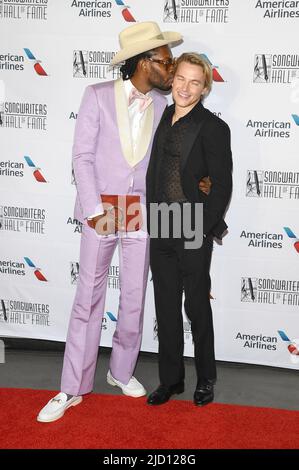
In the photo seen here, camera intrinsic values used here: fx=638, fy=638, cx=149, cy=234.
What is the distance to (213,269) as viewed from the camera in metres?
3.42

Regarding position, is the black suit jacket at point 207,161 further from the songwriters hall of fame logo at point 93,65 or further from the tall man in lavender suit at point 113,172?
the songwriters hall of fame logo at point 93,65

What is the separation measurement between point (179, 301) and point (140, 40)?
1.19 m

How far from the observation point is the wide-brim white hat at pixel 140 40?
273 cm

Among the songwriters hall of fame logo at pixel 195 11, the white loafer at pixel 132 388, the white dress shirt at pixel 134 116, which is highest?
the songwriters hall of fame logo at pixel 195 11

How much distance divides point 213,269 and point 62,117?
3.75ft

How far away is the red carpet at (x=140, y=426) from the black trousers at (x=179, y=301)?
19cm

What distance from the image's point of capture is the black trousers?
2854 mm

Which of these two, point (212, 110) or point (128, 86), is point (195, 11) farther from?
point (128, 86)

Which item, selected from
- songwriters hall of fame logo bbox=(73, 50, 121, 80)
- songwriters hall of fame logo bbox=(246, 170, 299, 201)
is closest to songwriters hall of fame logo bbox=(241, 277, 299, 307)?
songwriters hall of fame logo bbox=(246, 170, 299, 201)

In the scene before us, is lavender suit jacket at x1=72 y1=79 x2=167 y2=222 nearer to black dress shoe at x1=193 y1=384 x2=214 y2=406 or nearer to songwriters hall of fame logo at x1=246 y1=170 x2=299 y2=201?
songwriters hall of fame logo at x1=246 y1=170 x2=299 y2=201

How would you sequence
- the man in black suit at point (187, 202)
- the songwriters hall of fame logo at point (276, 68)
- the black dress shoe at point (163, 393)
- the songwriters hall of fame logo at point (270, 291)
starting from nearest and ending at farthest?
the man in black suit at point (187, 202) → the black dress shoe at point (163, 393) → the songwriters hall of fame logo at point (276, 68) → the songwriters hall of fame logo at point (270, 291)

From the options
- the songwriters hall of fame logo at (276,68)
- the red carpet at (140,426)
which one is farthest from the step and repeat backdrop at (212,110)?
the red carpet at (140,426)

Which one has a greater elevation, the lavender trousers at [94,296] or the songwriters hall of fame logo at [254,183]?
the songwriters hall of fame logo at [254,183]

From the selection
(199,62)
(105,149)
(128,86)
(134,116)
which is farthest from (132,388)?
(199,62)
